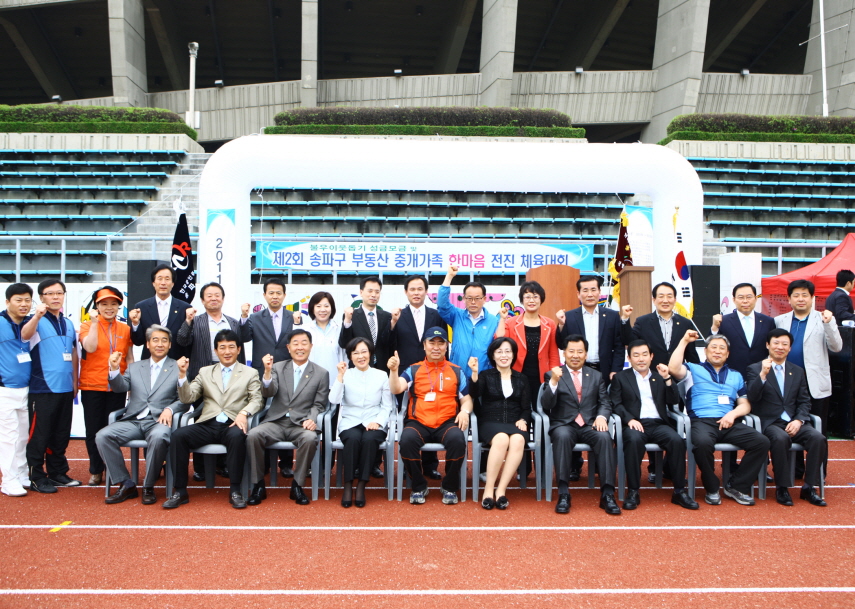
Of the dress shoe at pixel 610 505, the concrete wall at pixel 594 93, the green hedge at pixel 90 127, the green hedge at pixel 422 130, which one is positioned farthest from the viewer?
the concrete wall at pixel 594 93

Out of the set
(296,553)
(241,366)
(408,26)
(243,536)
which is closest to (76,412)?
(241,366)

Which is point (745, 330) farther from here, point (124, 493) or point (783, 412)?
point (124, 493)

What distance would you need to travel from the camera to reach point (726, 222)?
15328 millimetres

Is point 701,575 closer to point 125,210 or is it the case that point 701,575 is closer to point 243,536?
point 243,536

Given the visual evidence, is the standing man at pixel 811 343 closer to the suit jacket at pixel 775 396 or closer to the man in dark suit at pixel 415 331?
the suit jacket at pixel 775 396

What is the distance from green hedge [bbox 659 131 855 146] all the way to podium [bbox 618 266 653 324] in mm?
12010

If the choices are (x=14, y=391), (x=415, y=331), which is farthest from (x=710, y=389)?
(x=14, y=391)

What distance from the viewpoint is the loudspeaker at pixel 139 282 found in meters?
7.00

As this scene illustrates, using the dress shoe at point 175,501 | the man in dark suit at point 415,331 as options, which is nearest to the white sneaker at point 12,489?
the dress shoe at point 175,501

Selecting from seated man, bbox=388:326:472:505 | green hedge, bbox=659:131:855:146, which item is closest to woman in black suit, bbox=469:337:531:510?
seated man, bbox=388:326:472:505

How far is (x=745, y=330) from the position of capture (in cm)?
565

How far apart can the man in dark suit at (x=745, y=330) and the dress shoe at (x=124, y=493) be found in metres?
4.93

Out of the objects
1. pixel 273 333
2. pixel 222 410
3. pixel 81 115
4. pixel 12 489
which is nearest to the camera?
pixel 12 489

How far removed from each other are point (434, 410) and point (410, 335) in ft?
2.59
